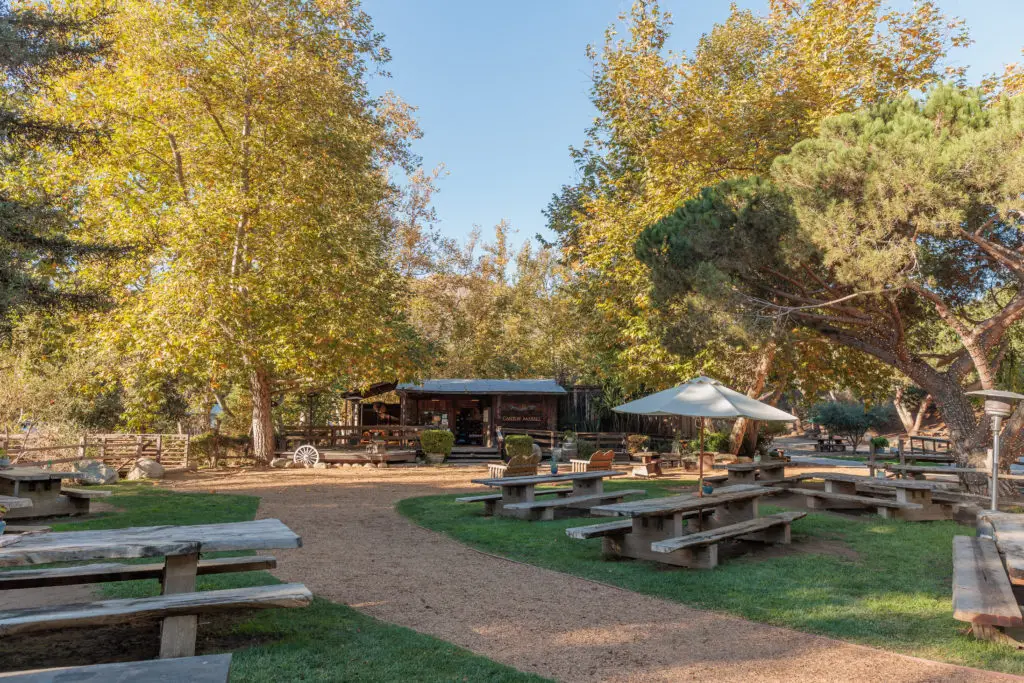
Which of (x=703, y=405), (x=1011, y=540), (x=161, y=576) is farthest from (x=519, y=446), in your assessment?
(x=161, y=576)

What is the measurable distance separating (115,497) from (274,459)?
26.4ft

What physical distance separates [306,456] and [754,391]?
13.6 metres

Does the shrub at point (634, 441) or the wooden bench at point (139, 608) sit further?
the shrub at point (634, 441)

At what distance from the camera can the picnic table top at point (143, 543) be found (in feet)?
13.5

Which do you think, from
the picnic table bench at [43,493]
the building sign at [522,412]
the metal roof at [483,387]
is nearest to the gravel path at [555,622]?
the picnic table bench at [43,493]

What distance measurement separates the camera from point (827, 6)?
51.8 ft

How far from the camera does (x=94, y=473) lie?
51.1ft

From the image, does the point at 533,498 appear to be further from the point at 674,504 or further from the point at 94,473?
the point at 94,473

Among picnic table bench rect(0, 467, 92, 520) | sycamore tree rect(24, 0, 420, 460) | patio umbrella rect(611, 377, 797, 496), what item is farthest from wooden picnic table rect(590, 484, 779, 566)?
sycamore tree rect(24, 0, 420, 460)

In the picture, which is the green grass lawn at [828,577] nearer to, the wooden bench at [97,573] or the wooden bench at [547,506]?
the wooden bench at [547,506]

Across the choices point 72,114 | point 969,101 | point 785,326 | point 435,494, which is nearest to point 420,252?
point 72,114

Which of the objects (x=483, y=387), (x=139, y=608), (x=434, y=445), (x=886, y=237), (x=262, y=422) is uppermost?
(x=886, y=237)

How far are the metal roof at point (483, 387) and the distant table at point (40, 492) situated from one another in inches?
585

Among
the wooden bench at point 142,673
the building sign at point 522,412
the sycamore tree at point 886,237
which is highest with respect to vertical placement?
the sycamore tree at point 886,237
